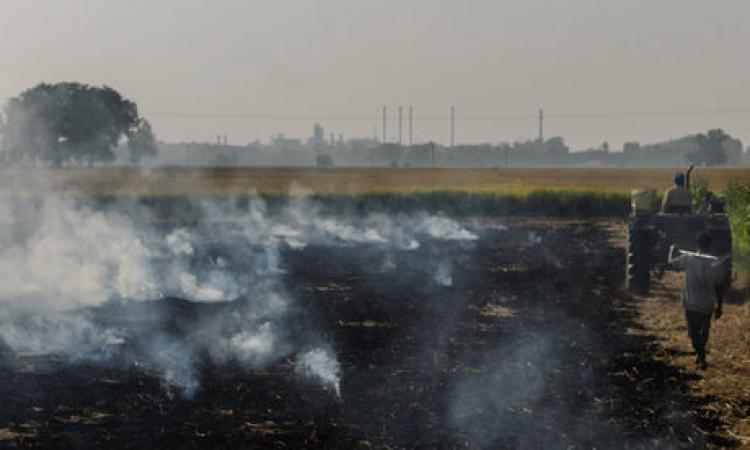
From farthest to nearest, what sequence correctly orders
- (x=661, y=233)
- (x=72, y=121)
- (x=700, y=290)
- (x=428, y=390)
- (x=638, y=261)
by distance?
(x=72, y=121)
(x=638, y=261)
(x=661, y=233)
(x=700, y=290)
(x=428, y=390)

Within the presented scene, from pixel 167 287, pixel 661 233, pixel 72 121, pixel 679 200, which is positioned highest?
pixel 72 121

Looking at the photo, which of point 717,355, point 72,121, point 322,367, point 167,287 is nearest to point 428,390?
point 322,367

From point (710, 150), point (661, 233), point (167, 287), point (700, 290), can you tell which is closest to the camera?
point (700, 290)

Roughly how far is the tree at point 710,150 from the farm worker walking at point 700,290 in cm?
12196

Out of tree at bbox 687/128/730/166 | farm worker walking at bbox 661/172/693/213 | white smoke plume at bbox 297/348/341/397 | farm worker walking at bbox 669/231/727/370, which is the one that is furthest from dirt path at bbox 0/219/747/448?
tree at bbox 687/128/730/166

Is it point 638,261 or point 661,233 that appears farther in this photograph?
point 638,261

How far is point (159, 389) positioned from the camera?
8.66 metres

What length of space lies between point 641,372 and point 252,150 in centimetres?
19300

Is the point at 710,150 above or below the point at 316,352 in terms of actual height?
above

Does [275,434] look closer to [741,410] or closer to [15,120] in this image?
[741,410]

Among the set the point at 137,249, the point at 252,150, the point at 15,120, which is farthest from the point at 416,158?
the point at 137,249

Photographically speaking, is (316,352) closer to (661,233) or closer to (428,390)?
(428,390)

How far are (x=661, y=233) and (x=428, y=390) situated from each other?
24.4ft

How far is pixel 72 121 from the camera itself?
7988 cm
